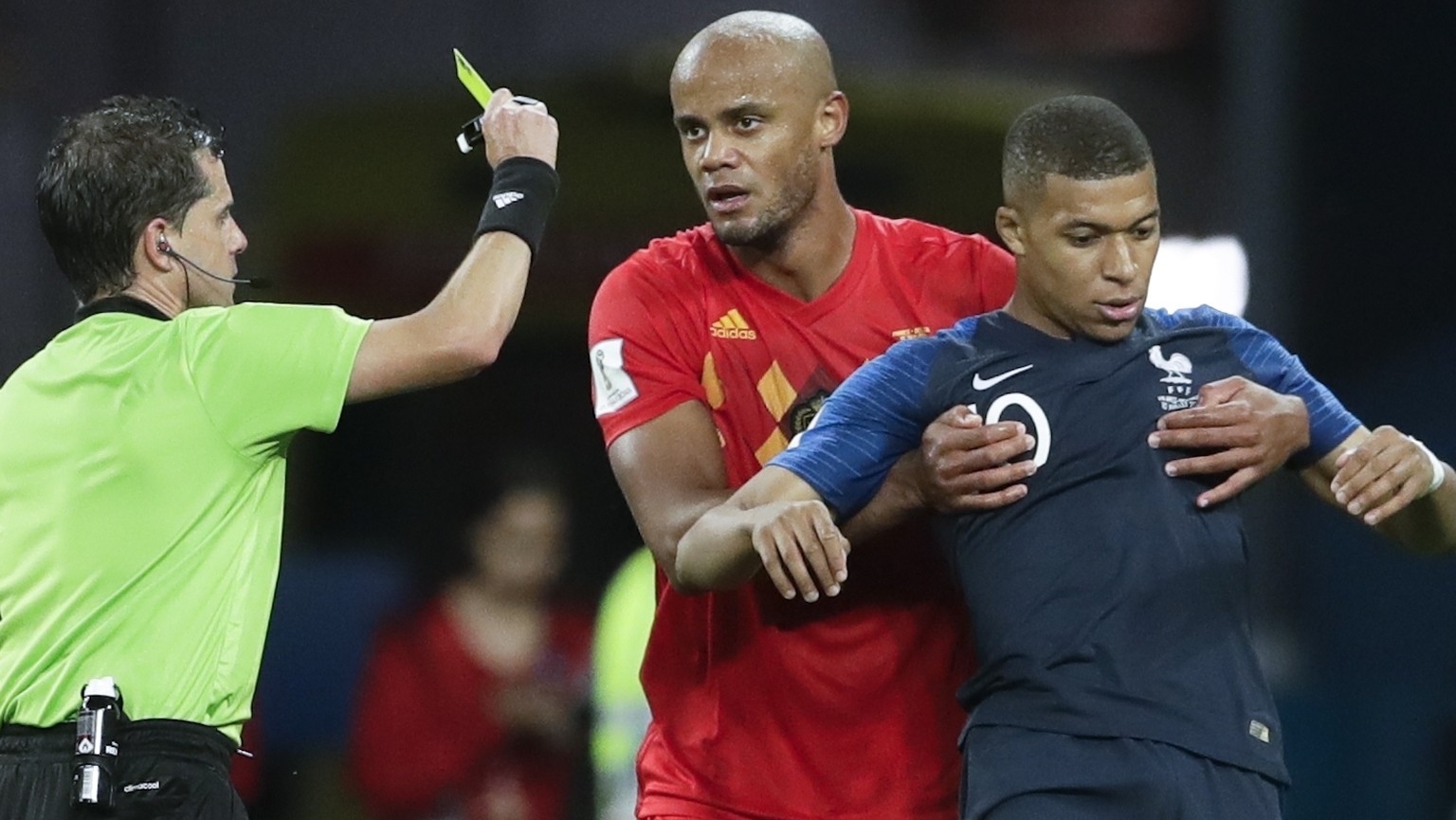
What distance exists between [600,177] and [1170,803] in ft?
10.6

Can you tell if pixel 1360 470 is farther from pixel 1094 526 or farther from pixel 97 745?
pixel 97 745

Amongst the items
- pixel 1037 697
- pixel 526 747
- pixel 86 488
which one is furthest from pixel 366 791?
pixel 1037 697

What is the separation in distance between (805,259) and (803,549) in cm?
82

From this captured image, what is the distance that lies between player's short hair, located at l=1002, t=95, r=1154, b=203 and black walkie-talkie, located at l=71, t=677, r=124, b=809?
133 cm

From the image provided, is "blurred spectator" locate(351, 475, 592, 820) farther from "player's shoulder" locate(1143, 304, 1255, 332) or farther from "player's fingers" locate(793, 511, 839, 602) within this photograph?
"player's fingers" locate(793, 511, 839, 602)

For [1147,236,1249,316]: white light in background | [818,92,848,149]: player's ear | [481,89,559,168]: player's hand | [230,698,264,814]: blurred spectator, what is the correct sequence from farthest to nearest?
[1147,236,1249,316]: white light in background → [230,698,264,814]: blurred spectator → [818,92,848,149]: player's ear → [481,89,559,168]: player's hand

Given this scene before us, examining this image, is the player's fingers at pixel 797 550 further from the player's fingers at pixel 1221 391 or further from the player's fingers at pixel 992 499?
the player's fingers at pixel 1221 391

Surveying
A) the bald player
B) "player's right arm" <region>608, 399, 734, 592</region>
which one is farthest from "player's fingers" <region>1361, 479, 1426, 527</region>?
"player's right arm" <region>608, 399, 734, 592</region>

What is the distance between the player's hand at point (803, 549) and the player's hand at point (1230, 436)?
0.46 meters

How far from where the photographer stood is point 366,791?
5.19m

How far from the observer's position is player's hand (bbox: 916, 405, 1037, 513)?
100 inches

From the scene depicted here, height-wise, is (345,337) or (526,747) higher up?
(345,337)

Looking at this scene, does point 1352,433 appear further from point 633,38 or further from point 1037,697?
point 633,38

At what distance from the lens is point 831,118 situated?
10.5ft
